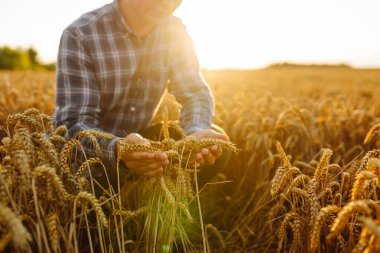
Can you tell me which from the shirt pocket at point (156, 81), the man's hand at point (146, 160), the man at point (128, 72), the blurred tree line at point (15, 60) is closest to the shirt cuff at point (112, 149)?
the man's hand at point (146, 160)

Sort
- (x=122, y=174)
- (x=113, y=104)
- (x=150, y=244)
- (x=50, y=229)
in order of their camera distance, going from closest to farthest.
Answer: (x=50, y=229) < (x=150, y=244) < (x=122, y=174) < (x=113, y=104)

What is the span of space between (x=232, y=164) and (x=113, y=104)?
1285 millimetres

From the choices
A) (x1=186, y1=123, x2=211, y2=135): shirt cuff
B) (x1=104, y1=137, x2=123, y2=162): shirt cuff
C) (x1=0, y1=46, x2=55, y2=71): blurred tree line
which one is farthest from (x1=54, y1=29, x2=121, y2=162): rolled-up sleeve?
(x1=0, y1=46, x2=55, y2=71): blurred tree line

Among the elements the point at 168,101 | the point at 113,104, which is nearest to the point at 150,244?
the point at 113,104

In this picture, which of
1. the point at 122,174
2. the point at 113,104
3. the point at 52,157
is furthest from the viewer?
the point at 113,104

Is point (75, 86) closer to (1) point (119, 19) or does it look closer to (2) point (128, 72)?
(2) point (128, 72)

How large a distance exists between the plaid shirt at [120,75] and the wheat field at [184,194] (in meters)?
0.25

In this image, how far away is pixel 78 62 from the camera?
2.34 metres

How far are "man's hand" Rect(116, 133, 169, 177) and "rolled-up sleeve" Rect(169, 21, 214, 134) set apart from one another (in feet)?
2.99

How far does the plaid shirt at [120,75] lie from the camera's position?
7.55 feet

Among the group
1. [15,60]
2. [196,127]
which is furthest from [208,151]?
[15,60]

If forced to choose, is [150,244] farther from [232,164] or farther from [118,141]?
[232,164]

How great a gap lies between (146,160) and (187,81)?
1.33 metres

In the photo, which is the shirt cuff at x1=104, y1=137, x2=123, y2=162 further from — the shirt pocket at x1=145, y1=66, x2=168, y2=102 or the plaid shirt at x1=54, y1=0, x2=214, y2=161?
the shirt pocket at x1=145, y1=66, x2=168, y2=102
